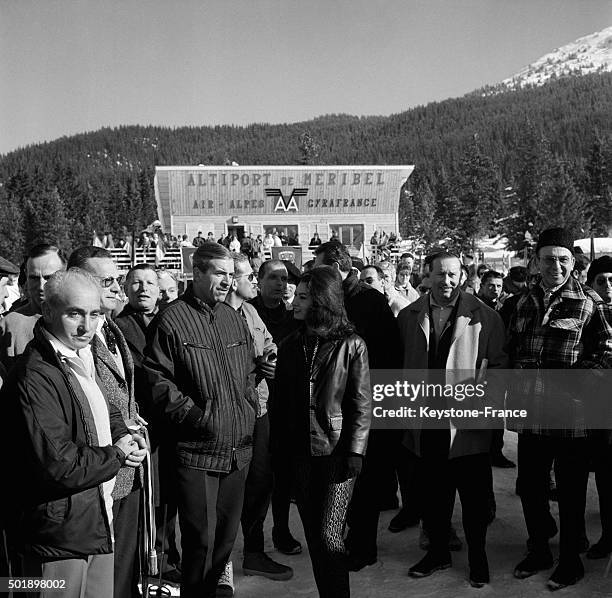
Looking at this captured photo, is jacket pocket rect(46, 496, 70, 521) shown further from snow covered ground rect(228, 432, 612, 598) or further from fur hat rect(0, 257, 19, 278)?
snow covered ground rect(228, 432, 612, 598)

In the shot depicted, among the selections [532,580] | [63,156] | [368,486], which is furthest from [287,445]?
[63,156]

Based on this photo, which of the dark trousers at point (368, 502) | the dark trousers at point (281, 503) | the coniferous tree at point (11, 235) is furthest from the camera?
the coniferous tree at point (11, 235)

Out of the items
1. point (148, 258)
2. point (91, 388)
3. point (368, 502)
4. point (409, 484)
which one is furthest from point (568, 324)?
point (148, 258)

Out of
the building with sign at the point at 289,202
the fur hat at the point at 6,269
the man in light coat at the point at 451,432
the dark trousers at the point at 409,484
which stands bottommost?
the dark trousers at the point at 409,484

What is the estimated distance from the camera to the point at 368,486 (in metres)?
3.85

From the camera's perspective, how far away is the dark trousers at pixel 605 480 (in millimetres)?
3846

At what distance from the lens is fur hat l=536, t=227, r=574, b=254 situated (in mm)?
3697

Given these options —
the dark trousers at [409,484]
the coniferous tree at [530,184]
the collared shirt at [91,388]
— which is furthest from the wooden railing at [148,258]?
the coniferous tree at [530,184]

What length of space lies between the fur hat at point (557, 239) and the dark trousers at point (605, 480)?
121 centimetres

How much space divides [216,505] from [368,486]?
1.04 metres

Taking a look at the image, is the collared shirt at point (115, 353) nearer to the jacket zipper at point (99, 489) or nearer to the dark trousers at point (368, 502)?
the jacket zipper at point (99, 489)

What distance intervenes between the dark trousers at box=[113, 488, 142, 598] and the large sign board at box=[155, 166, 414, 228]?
3039cm

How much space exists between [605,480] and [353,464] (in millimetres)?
1933

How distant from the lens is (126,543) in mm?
2969
